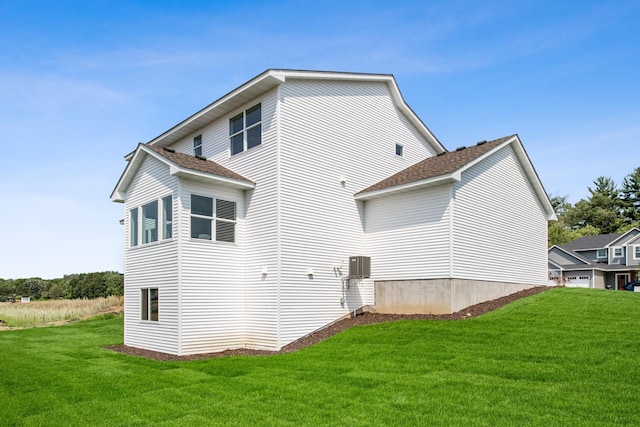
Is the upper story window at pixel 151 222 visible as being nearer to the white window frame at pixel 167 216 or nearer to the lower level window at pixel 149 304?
the white window frame at pixel 167 216

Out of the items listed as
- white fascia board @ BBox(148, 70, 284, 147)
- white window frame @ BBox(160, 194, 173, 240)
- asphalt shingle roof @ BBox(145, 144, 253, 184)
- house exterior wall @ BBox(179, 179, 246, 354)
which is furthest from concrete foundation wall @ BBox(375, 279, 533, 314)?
white fascia board @ BBox(148, 70, 284, 147)

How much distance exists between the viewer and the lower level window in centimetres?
1477

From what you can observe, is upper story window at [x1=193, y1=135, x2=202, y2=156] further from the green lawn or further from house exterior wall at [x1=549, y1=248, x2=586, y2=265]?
house exterior wall at [x1=549, y1=248, x2=586, y2=265]

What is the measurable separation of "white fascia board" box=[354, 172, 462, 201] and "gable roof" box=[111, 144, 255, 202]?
4053mm

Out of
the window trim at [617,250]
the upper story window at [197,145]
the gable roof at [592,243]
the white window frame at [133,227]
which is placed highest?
the upper story window at [197,145]

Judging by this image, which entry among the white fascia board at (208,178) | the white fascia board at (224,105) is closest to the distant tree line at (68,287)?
the white fascia board at (224,105)

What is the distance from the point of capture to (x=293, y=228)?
47.1ft

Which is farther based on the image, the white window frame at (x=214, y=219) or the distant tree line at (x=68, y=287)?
the distant tree line at (x=68, y=287)

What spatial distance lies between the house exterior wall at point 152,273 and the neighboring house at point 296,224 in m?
0.06

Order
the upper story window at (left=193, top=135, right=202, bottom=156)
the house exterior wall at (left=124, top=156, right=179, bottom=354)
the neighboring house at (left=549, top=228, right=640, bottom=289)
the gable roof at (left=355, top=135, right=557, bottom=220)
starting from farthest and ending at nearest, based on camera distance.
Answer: the neighboring house at (left=549, top=228, right=640, bottom=289), the upper story window at (left=193, top=135, right=202, bottom=156), the gable roof at (left=355, top=135, right=557, bottom=220), the house exterior wall at (left=124, top=156, right=179, bottom=354)

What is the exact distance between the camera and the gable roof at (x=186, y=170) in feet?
45.1

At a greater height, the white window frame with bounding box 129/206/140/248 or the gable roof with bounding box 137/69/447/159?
the gable roof with bounding box 137/69/447/159

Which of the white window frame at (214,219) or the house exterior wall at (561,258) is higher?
the white window frame at (214,219)

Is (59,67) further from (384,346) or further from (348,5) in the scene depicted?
(384,346)
